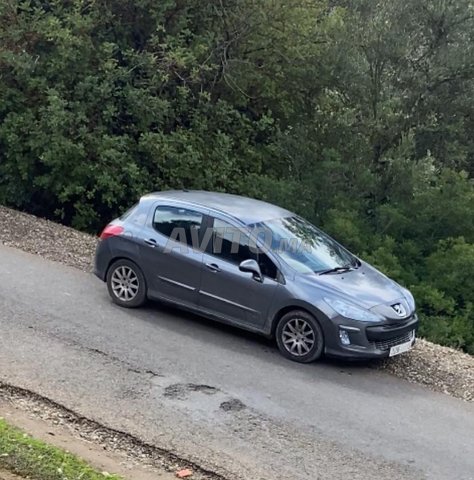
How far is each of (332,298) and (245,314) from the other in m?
1.11

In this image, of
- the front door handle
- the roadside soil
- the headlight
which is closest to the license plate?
the headlight

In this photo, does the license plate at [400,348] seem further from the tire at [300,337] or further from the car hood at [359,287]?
the tire at [300,337]

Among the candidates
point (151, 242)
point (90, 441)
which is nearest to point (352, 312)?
point (151, 242)

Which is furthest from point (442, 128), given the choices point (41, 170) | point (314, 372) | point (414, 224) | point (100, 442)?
point (100, 442)

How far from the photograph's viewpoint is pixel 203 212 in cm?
977

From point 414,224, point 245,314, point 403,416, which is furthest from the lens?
point 414,224

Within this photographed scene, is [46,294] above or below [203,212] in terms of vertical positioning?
below

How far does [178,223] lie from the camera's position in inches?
390

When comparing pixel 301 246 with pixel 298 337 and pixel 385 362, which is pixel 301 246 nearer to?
pixel 298 337

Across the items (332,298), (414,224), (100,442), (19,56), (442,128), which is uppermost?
(442,128)

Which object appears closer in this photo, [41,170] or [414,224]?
[414,224]

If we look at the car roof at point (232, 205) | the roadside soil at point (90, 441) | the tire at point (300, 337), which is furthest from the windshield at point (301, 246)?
the roadside soil at point (90, 441)

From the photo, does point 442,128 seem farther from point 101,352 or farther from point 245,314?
point 101,352

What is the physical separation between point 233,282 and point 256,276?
1.03ft
